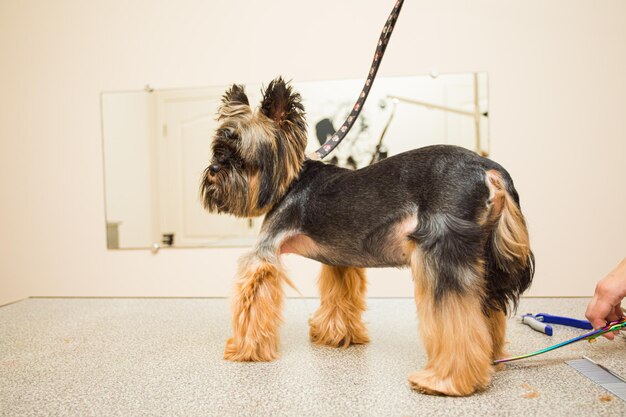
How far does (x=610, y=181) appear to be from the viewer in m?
2.50

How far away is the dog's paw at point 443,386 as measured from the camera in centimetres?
107

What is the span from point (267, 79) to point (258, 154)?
56.6 inches

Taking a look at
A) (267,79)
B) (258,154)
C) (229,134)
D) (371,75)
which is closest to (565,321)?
(371,75)

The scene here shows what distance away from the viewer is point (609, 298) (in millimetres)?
1169

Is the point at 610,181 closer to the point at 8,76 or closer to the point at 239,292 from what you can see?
the point at 239,292

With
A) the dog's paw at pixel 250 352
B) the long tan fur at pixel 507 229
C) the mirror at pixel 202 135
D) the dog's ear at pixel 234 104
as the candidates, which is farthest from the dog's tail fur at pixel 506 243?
the mirror at pixel 202 135

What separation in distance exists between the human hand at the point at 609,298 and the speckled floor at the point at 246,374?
→ 14 centimetres

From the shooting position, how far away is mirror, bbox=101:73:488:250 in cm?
248

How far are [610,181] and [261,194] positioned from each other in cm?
211

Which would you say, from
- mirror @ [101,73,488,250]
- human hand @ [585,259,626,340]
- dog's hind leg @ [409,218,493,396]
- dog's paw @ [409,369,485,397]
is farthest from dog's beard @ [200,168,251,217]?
mirror @ [101,73,488,250]

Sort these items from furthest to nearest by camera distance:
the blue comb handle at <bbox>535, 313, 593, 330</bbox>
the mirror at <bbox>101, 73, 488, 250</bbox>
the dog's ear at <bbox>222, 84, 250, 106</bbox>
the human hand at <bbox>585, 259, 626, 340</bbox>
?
the mirror at <bbox>101, 73, 488, 250</bbox>
the blue comb handle at <bbox>535, 313, 593, 330</bbox>
the dog's ear at <bbox>222, 84, 250, 106</bbox>
the human hand at <bbox>585, 259, 626, 340</bbox>

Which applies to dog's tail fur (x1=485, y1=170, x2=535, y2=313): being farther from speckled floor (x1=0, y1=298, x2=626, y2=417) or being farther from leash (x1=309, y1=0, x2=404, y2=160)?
leash (x1=309, y1=0, x2=404, y2=160)

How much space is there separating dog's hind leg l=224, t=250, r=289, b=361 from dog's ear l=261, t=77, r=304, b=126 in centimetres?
44

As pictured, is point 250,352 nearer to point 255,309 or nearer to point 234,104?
point 255,309
